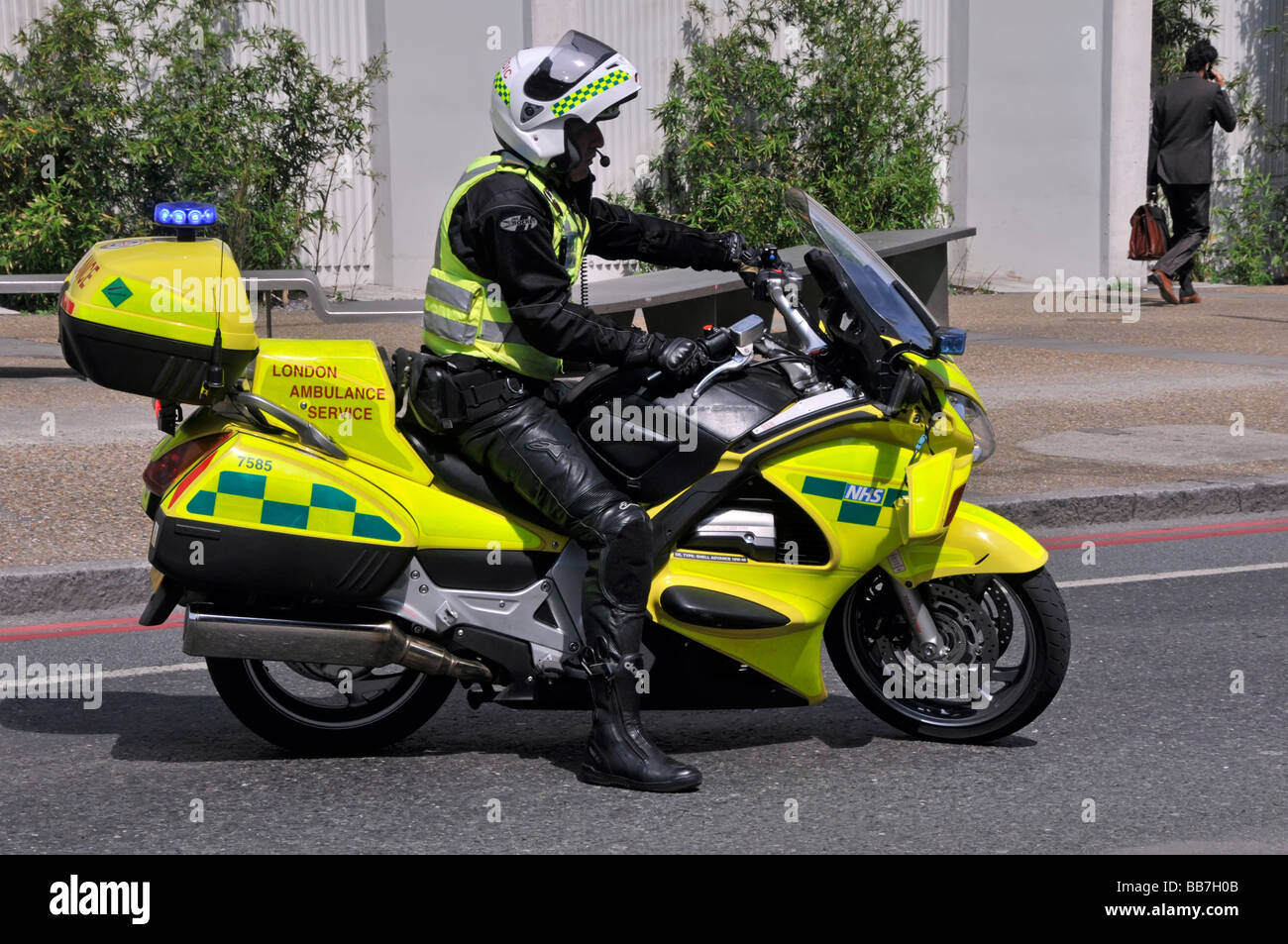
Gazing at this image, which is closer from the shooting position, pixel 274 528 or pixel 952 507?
pixel 274 528

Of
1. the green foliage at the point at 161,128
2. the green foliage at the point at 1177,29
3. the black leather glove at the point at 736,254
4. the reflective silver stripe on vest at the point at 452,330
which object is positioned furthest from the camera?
the green foliage at the point at 1177,29

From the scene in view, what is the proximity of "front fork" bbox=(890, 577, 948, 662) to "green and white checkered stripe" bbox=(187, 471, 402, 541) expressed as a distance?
4.60 feet

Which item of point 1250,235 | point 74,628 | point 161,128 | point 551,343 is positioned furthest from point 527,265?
point 1250,235

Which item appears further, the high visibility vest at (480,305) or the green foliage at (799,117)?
the green foliage at (799,117)

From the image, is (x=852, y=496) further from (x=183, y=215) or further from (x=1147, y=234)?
(x=1147, y=234)

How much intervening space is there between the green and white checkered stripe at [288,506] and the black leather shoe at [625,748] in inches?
27.5

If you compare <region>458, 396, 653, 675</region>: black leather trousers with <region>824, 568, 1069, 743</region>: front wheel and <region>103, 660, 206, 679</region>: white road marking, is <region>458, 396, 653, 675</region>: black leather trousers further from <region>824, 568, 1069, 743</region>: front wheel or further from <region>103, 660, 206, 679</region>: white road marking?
<region>103, 660, 206, 679</region>: white road marking

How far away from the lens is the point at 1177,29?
800 inches

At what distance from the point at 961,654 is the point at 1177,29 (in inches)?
691

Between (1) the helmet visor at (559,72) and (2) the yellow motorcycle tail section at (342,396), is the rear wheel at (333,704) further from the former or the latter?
(1) the helmet visor at (559,72)

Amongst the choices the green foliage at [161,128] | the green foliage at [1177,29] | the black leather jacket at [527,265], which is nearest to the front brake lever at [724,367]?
the black leather jacket at [527,265]

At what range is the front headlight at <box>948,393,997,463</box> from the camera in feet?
15.0

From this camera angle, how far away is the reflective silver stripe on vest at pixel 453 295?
443 centimetres

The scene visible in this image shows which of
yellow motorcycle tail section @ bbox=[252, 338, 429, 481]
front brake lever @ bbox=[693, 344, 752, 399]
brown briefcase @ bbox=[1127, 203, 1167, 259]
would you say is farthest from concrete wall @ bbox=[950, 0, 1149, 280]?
yellow motorcycle tail section @ bbox=[252, 338, 429, 481]
